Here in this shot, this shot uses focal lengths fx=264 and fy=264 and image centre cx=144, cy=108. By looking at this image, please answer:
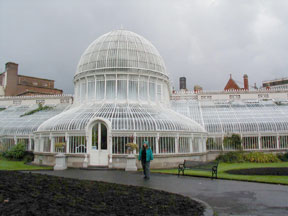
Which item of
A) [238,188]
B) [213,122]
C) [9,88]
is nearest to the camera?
[238,188]

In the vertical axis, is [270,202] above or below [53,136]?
below

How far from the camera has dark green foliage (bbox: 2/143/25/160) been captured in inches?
1097

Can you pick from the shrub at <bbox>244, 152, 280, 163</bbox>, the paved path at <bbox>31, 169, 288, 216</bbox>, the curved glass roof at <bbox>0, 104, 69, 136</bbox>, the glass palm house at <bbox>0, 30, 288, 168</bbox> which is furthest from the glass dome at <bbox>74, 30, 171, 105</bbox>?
the paved path at <bbox>31, 169, 288, 216</bbox>

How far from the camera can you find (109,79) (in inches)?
1139

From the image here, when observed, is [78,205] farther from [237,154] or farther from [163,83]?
[163,83]

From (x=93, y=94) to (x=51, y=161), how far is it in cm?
873

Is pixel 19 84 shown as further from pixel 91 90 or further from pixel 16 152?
pixel 91 90

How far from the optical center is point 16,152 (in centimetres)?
2794

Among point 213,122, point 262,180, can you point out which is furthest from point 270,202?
point 213,122

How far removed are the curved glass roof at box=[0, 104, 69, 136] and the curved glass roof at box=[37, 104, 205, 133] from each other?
6.28m

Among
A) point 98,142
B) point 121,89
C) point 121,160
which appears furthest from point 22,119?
point 121,160

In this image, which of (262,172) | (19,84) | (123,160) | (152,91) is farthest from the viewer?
(19,84)

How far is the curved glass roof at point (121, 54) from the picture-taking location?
96.1 ft

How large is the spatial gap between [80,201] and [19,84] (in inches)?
2385
